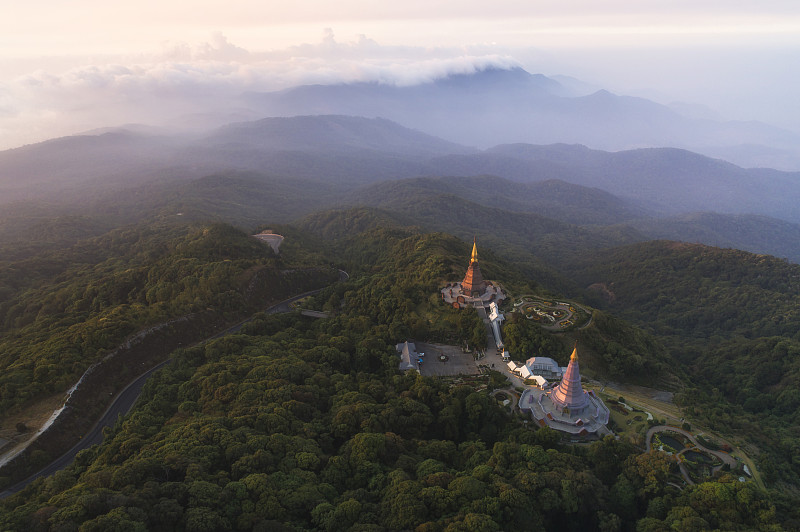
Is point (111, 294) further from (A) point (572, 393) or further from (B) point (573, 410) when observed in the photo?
(B) point (573, 410)

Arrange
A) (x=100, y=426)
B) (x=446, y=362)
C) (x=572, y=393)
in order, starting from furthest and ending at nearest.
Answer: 1. (x=446, y=362)
2. (x=100, y=426)
3. (x=572, y=393)

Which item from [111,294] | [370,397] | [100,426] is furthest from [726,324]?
[111,294]

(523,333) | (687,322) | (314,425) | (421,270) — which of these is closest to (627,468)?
(523,333)

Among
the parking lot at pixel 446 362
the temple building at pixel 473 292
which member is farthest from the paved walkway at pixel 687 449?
the temple building at pixel 473 292

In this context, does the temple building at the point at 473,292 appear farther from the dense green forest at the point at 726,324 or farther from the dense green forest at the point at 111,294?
the dense green forest at the point at 111,294

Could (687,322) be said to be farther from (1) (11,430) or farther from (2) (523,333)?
(1) (11,430)

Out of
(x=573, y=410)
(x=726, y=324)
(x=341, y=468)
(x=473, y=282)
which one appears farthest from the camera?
(x=726, y=324)
